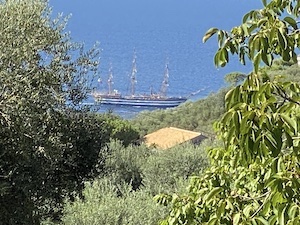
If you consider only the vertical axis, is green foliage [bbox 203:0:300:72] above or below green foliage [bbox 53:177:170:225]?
above

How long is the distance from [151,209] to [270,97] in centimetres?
603

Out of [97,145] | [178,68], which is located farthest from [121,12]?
[97,145]

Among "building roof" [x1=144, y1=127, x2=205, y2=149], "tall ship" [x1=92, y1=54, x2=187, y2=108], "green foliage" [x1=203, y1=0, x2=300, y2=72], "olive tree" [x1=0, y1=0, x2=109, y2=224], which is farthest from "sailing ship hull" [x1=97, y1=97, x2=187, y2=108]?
"green foliage" [x1=203, y1=0, x2=300, y2=72]

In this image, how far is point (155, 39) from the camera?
86.4 meters

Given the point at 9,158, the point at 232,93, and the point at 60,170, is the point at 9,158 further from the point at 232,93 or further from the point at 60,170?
the point at 232,93

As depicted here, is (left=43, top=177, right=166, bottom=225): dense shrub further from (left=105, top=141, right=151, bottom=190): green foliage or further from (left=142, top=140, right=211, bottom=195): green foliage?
(left=105, top=141, right=151, bottom=190): green foliage

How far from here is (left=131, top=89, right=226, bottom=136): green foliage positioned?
31.6 m

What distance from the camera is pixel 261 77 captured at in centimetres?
240

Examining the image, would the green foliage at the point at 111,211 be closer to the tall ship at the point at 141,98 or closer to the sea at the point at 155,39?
the sea at the point at 155,39

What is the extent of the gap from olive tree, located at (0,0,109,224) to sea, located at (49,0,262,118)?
2.33 ft

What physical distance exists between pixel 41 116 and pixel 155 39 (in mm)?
79922

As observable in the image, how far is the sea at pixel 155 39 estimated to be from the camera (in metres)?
52.1

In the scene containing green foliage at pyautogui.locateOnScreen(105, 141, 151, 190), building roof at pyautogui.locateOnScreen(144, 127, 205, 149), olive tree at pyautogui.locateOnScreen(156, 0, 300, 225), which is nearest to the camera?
A: olive tree at pyautogui.locateOnScreen(156, 0, 300, 225)

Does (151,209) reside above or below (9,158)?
below
